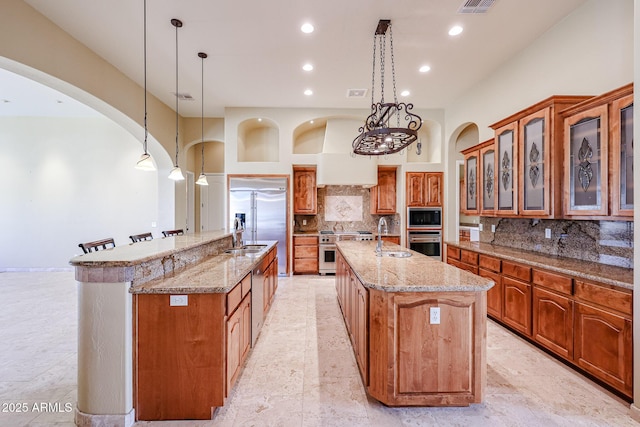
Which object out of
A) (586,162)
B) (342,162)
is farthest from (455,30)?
(342,162)

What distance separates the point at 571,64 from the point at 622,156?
58.5 inches

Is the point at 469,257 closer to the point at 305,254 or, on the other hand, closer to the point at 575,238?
the point at 575,238

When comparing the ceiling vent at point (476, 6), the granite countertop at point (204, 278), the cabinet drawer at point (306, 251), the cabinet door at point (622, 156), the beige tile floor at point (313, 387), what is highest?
the ceiling vent at point (476, 6)

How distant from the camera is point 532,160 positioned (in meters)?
3.01

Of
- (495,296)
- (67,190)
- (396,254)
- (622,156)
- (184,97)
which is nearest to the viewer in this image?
(622,156)

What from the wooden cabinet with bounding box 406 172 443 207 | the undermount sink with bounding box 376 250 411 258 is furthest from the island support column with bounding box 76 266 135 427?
the wooden cabinet with bounding box 406 172 443 207

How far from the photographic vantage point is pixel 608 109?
2273 millimetres

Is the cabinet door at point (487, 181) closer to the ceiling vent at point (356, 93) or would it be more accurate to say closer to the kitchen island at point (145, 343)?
the ceiling vent at point (356, 93)

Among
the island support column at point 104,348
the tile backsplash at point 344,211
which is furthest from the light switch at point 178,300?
the tile backsplash at point 344,211

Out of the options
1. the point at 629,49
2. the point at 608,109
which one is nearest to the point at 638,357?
the point at 608,109

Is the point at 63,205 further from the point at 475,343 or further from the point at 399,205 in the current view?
the point at 475,343

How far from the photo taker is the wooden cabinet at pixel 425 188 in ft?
19.2

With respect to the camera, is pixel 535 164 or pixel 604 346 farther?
pixel 535 164

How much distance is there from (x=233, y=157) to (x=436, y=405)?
205 inches
